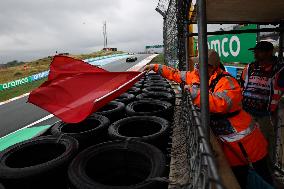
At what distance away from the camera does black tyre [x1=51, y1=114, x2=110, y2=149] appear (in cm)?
388

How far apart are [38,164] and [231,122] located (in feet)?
7.22

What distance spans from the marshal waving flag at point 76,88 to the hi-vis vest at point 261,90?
174 centimetres

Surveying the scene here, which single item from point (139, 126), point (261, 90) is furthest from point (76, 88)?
point (261, 90)

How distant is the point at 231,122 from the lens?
326 centimetres

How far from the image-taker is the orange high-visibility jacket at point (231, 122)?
3.00m

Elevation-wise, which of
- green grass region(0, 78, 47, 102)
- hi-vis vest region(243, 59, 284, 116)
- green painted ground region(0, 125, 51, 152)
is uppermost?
hi-vis vest region(243, 59, 284, 116)

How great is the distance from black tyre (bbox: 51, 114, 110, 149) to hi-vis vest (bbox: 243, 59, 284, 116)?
2.19 metres

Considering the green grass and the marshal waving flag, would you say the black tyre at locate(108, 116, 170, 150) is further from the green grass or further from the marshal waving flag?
the green grass

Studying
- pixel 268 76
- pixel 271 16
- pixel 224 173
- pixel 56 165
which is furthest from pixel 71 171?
pixel 271 16

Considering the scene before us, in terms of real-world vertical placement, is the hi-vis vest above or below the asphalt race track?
above

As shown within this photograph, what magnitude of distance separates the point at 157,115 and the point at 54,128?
5.36 feet

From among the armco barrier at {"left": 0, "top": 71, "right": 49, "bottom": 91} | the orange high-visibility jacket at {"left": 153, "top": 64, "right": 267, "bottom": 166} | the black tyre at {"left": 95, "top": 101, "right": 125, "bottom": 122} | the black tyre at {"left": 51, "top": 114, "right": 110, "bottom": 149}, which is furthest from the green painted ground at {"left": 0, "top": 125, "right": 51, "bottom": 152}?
the armco barrier at {"left": 0, "top": 71, "right": 49, "bottom": 91}

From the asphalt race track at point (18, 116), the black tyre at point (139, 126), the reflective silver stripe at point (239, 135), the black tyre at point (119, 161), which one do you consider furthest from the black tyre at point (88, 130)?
the asphalt race track at point (18, 116)

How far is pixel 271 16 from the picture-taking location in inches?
185
